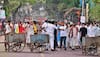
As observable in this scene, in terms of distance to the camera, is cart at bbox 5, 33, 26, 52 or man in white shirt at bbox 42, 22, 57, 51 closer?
cart at bbox 5, 33, 26, 52

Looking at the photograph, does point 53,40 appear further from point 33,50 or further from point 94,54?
point 94,54

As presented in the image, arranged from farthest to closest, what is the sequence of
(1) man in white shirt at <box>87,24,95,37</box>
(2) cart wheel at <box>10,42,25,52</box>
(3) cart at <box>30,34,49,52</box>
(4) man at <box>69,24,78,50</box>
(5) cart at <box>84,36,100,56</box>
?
(1) man in white shirt at <box>87,24,95,37</box> → (4) man at <box>69,24,78,50</box> → (2) cart wheel at <box>10,42,25,52</box> → (3) cart at <box>30,34,49,52</box> → (5) cart at <box>84,36,100,56</box>

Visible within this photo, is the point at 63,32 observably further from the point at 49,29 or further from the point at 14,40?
the point at 14,40

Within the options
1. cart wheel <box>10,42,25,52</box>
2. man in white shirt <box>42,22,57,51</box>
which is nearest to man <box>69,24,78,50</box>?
man in white shirt <box>42,22,57,51</box>

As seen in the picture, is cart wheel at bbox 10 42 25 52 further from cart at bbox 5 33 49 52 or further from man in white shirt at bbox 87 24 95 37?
man in white shirt at bbox 87 24 95 37

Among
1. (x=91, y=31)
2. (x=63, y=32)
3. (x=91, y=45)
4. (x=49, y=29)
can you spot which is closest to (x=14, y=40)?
(x=49, y=29)

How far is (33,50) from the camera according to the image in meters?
25.5

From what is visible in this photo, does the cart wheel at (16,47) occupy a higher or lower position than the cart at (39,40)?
lower

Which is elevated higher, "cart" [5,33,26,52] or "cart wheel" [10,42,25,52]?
"cart" [5,33,26,52]

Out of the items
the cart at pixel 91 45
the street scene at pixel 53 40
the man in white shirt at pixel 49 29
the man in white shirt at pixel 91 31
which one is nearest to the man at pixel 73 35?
the street scene at pixel 53 40

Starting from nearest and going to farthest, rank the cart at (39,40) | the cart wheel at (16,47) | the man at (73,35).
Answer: the cart at (39,40) → the cart wheel at (16,47) → the man at (73,35)

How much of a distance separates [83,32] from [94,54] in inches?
188

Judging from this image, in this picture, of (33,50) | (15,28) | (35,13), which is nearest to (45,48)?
(33,50)

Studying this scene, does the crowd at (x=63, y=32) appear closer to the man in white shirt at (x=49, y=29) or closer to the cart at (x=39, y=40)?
the man in white shirt at (x=49, y=29)
